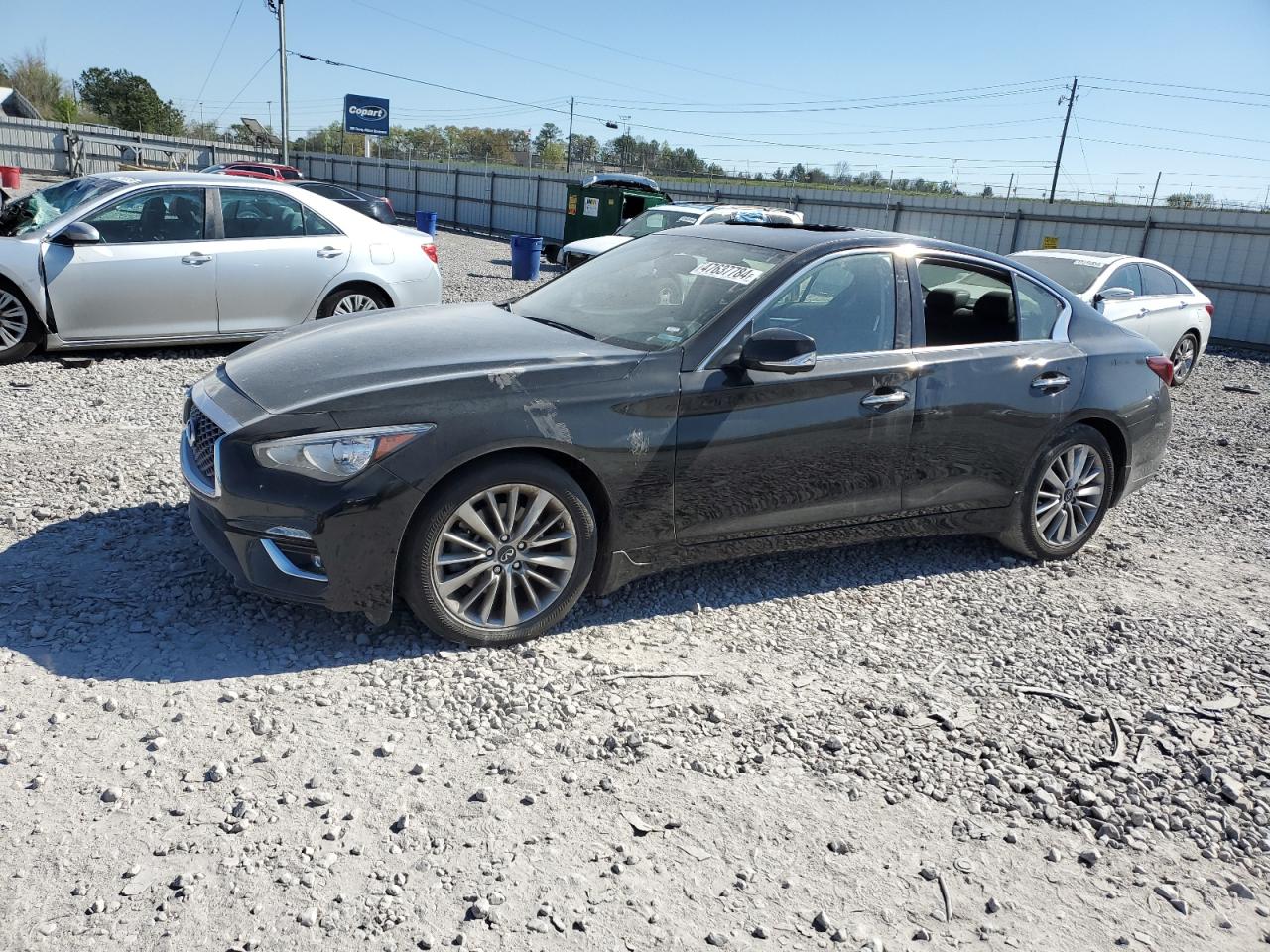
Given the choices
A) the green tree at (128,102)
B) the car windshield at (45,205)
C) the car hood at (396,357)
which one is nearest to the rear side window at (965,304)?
the car hood at (396,357)

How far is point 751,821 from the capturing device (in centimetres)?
314

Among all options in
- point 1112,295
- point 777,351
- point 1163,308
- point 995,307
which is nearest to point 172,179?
point 777,351

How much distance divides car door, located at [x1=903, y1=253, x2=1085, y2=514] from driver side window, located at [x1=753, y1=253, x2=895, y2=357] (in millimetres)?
176

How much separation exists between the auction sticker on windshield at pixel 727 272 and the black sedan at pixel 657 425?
0.5 inches

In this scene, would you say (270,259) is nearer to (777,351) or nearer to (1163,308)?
(777,351)

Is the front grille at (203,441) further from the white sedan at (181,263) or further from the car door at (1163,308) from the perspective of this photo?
the car door at (1163,308)

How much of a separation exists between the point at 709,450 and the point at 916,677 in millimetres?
1261

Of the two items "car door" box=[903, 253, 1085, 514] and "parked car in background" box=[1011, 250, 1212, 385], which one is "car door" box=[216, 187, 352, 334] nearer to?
"car door" box=[903, 253, 1085, 514]

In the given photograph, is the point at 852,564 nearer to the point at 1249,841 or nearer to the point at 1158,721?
the point at 1158,721

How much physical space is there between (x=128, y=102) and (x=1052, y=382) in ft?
322

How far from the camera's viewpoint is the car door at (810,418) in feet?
14.0

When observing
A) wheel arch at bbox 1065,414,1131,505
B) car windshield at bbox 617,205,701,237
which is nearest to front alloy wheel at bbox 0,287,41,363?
wheel arch at bbox 1065,414,1131,505

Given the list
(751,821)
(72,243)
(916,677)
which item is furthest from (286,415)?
(72,243)

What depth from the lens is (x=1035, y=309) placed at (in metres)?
5.39
